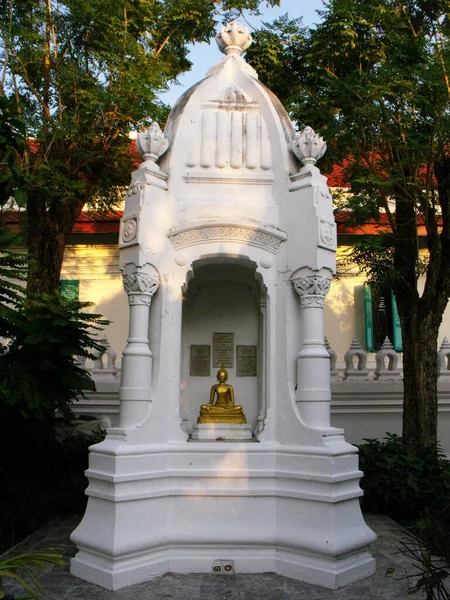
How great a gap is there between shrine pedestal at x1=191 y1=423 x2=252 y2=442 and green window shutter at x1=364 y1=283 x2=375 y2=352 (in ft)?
27.4

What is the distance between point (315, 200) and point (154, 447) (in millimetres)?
2867

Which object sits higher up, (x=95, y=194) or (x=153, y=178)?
(x=95, y=194)

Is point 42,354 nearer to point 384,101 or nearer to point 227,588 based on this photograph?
point 227,588

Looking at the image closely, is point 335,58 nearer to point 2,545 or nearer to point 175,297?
point 175,297

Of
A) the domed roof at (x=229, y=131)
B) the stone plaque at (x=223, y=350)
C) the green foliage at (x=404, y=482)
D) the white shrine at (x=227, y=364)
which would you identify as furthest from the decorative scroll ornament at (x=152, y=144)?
the green foliage at (x=404, y=482)

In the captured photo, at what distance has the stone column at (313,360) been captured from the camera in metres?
5.37

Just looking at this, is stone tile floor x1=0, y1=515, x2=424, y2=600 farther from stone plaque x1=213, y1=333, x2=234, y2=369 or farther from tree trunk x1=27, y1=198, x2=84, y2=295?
tree trunk x1=27, y1=198, x2=84, y2=295

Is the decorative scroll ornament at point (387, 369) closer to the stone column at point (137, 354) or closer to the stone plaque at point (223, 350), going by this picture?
the stone plaque at point (223, 350)

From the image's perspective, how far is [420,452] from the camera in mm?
7855

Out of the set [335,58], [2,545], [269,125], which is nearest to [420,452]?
[269,125]

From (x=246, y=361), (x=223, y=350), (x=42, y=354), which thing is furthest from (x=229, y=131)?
(x=42, y=354)

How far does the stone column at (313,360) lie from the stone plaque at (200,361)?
1314 millimetres

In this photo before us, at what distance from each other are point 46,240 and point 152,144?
3.42 metres

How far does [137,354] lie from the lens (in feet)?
17.5
